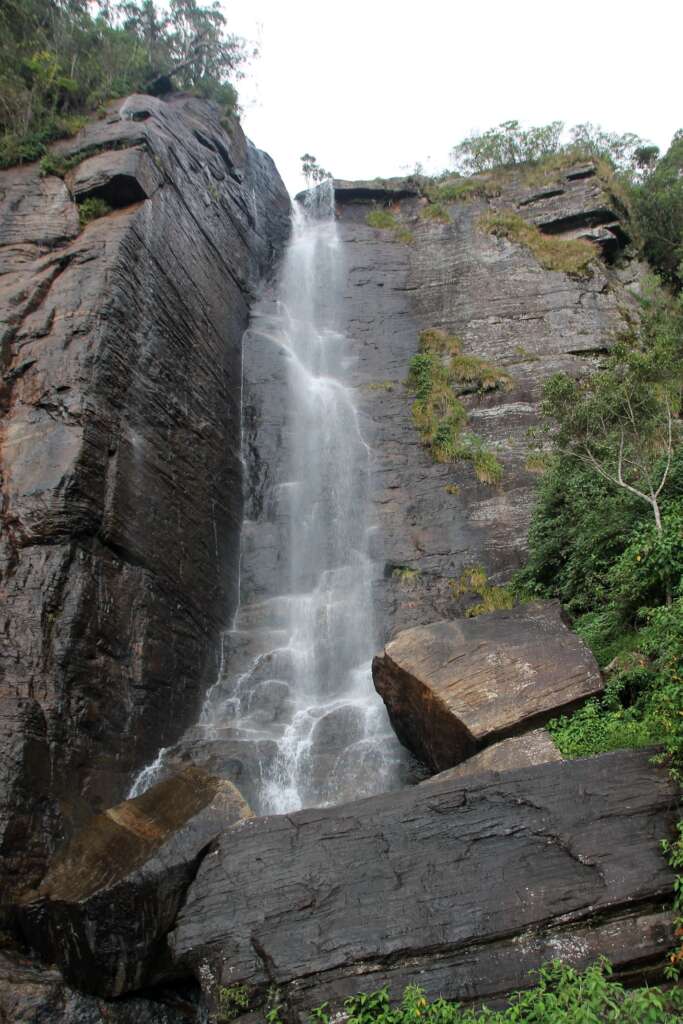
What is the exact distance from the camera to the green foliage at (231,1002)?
6.02 meters

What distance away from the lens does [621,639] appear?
924 cm

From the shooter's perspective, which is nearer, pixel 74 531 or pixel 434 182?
pixel 74 531

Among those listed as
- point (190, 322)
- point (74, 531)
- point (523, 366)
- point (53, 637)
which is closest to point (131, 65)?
point (190, 322)

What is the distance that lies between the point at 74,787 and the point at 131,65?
18479 millimetres

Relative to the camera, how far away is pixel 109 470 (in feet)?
36.7

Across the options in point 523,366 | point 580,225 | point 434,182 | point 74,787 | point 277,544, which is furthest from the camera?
point 434,182

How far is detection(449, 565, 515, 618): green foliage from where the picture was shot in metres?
13.0

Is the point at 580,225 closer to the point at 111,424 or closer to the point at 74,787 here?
the point at 111,424

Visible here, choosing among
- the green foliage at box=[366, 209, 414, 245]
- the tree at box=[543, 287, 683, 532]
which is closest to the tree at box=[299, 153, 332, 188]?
the green foliage at box=[366, 209, 414, 245]

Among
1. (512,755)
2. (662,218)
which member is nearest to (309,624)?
(512,755)

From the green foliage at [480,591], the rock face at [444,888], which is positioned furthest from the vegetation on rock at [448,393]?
the rock face at [444,888]

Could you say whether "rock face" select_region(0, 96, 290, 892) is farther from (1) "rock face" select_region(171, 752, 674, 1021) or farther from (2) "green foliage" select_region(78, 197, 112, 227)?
(1) "rock face" select_region(171, 752, 674, 1021)

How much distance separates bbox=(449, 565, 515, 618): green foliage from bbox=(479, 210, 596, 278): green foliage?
1048 centimetres

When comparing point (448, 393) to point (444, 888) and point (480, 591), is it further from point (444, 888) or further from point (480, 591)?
point (444, 888)
